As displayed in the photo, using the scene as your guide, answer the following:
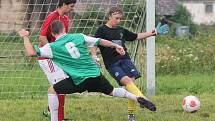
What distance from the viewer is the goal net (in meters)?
10.9

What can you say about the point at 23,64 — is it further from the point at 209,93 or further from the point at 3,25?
the point at 209,93

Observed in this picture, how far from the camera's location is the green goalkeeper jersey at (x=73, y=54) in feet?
22.5

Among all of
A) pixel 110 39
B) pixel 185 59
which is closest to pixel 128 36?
pixel 110 39

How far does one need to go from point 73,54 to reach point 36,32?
4.16m

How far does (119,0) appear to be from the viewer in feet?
36.2

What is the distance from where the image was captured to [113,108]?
9234 mm

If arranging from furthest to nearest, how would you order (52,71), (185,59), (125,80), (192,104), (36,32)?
(185,59) < (36,32) < (192,104) < (125,80) < (52,71)

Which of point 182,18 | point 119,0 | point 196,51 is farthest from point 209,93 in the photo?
point 182,18

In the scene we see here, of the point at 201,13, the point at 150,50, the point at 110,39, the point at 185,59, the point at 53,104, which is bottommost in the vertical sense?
the point at 53,104

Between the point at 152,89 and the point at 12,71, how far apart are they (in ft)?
9.09

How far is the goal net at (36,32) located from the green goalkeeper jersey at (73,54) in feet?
12.5

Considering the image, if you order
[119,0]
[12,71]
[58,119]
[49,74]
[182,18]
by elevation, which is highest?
[182,18]

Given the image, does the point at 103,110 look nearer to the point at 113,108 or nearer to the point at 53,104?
the point at 113,108

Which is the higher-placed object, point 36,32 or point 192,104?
point 36,32
